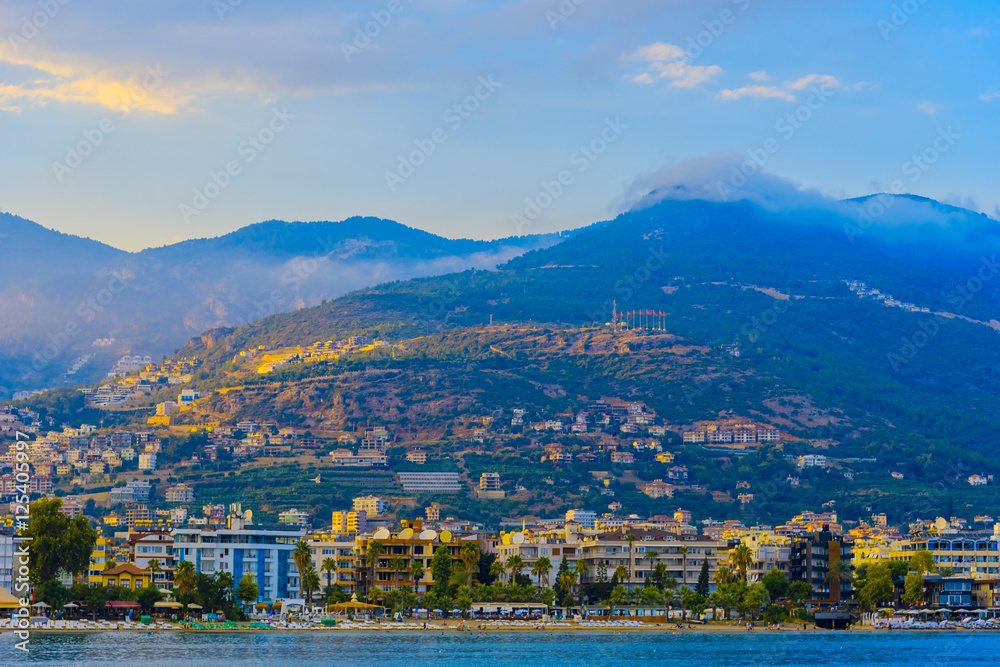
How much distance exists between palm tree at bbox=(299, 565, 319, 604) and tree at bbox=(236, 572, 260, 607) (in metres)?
4.01

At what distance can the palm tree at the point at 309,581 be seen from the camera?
412 feet

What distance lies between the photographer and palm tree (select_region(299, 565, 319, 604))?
12550 cm

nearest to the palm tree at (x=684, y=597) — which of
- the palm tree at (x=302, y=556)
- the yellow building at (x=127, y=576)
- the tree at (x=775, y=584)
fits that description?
the tree at (x=775, y=584)

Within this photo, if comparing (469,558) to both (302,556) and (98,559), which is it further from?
(98,559)

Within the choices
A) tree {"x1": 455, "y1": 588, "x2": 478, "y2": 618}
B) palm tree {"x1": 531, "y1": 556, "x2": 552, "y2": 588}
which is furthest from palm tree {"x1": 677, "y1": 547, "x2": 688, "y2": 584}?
tree {"x1": 455, "y1": 588, "x2": 478, "y2": 618}

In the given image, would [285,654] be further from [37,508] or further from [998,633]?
[998,633]

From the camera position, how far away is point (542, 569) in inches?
5079

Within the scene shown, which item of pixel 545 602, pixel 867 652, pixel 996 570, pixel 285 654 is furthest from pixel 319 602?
pixel 996 570

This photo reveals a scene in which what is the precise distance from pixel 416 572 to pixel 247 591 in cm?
1360

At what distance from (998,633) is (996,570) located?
16.9 meters

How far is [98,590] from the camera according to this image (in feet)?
367

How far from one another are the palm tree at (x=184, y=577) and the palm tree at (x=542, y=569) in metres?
27.7

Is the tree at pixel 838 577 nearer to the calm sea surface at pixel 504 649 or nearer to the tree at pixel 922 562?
the tree at pixel 922 562

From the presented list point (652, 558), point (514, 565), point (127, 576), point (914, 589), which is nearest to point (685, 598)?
point (652, 558)
